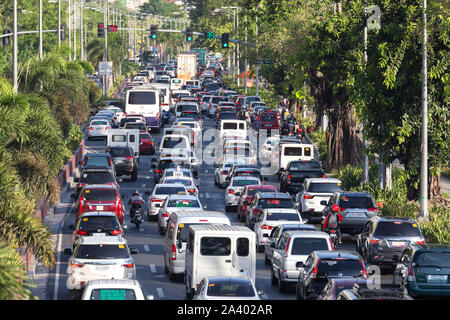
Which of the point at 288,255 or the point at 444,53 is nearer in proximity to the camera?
the point at 288,255

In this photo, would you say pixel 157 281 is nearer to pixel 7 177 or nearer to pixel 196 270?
pixel 196 270

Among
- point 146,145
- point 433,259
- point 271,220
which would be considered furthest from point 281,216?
point 146,145

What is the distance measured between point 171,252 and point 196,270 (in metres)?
3.24

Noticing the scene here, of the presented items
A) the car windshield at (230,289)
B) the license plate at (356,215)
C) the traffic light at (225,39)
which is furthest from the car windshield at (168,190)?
the traffic light at (225,39)

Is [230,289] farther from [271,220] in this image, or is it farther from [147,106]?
[147,106]

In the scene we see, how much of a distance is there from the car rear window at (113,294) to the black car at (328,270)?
5.29 metres

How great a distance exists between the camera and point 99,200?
36.3m

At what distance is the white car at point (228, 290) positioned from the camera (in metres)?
20.2

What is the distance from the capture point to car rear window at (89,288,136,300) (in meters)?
19.0

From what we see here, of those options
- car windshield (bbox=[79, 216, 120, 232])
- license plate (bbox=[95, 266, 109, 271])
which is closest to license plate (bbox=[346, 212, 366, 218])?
car windshield (bbox=[79, 216, 120, 232])

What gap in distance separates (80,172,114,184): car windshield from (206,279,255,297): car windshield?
2185 cm

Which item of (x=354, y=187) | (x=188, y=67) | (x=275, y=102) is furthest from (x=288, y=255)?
(x=188, y=67)

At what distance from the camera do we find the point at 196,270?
2459 cm
